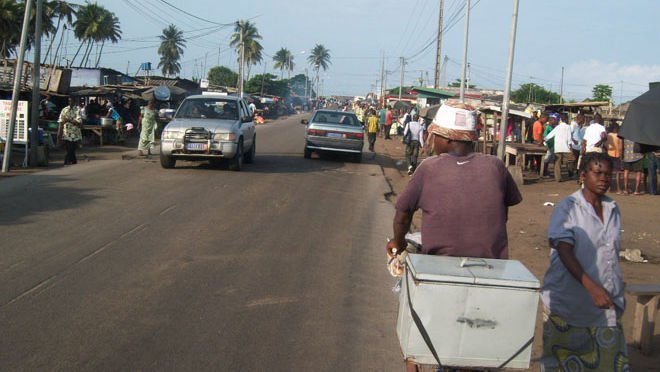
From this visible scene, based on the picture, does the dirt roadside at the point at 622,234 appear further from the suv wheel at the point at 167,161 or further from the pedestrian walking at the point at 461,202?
the suv wheel at the point at 167,161

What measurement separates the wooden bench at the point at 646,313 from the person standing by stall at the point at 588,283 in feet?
5.44

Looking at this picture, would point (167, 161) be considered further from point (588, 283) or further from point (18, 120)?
point (588, 283)

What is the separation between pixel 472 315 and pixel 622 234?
27.9 ft

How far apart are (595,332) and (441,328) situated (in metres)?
1.18

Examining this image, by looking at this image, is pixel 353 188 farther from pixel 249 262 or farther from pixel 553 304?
pixel 553 304

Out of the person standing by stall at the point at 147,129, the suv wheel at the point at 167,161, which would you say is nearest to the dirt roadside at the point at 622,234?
the suv wheel at the point at 167,161

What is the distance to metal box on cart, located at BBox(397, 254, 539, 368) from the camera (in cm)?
327

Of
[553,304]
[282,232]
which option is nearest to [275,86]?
[282,232]

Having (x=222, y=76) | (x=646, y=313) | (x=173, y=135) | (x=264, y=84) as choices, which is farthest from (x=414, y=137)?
(x=222, y=76)

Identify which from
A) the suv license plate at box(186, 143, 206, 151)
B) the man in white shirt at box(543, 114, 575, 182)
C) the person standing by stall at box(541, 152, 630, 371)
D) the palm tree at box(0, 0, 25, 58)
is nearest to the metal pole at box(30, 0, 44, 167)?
the suv license plate at box(186, 143, 206, 151)

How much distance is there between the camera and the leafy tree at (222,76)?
105 m

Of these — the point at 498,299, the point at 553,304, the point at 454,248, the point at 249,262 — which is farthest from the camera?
the point at 249,262

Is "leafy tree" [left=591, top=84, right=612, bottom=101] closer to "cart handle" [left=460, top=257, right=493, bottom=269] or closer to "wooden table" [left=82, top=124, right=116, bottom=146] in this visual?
"wooden table" [left=82, top=124, right=116, bottom=146]

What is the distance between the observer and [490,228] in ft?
12.6
